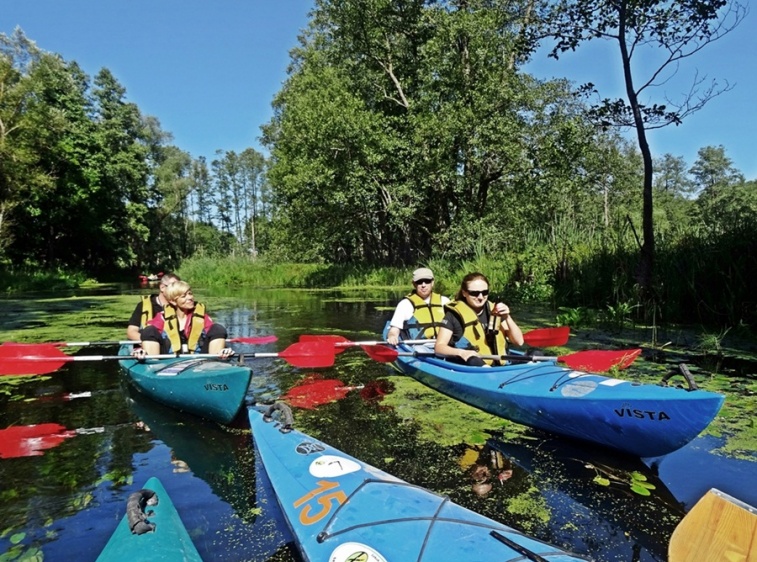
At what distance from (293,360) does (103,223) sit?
29.0m

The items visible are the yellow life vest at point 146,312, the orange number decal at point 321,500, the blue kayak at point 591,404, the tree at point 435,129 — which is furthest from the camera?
the tree at point 435,129

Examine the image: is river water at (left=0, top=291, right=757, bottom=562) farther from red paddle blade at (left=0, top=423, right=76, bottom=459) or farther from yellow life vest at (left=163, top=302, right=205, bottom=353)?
yellow life vest at (left=163, top=302, right=205, bottom=353)

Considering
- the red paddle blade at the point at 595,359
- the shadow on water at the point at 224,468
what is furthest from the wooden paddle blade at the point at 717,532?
the red paddle blade at the point at 595,359

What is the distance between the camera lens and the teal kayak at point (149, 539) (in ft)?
6.85

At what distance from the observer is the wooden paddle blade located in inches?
61.6

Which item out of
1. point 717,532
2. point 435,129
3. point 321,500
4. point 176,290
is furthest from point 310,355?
point 435,129

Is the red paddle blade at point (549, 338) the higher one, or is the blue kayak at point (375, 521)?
the red paddle blade at point (549, 338)

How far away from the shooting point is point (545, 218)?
1903cm

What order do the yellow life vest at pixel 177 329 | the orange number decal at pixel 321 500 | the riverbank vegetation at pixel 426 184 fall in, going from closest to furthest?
the orange number decal at pixel 321 500
the yellow life vest at pixel 177 329
the riverbank vegetation at pixel 426 184

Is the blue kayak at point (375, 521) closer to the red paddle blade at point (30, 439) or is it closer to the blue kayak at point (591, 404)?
the blue kayak at point (591, 404)

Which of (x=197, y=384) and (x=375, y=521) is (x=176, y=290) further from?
(x=375, y=521)

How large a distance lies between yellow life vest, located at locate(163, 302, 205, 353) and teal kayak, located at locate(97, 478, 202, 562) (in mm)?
2937

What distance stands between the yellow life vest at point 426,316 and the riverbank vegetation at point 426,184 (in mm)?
3578

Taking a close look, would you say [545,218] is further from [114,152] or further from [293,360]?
[114,152]
